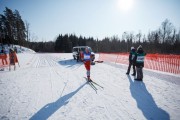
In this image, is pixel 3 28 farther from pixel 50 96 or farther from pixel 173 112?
pixel 173 112

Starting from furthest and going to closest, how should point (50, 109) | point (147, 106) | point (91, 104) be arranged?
1. point (91, 104)
2. point (147, 106)
3. point (50, 109)

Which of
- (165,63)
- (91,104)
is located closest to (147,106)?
(91,104)

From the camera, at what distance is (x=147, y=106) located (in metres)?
4.75

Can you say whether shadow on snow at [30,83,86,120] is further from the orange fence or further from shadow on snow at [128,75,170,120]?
the orange fence

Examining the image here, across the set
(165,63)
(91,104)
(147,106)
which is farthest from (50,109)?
(165,63)

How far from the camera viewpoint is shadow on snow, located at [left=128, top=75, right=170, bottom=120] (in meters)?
4.06

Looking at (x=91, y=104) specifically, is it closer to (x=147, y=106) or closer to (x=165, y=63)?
(x=147, y=106)

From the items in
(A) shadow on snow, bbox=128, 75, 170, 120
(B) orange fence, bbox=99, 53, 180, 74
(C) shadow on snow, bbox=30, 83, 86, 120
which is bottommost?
(C) shadow on snow, bbox=30, 83, 86, 120

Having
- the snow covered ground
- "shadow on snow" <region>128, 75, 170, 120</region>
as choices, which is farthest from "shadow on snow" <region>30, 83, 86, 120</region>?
"shadow on snow" <region>128, 75, 170, 120</region>

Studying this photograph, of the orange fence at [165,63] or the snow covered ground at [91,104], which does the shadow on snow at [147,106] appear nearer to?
the snow covered ground at [91,104]

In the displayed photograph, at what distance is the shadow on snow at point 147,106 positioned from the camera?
160 inches

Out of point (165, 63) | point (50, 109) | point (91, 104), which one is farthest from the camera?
point (165, 63)

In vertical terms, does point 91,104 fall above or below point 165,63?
below

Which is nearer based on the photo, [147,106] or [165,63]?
[147,106]
